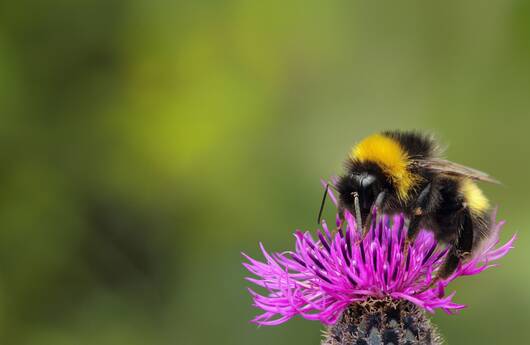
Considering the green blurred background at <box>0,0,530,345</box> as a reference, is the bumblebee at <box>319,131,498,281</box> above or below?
below

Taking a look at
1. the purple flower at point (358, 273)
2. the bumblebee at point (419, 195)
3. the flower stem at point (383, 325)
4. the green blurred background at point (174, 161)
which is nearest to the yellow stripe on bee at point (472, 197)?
the bumblebee at point (419, 195)

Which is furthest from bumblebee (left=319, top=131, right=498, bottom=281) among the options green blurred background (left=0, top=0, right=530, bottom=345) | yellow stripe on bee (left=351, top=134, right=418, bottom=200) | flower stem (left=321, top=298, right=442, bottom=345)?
green blurred background (left=0, top=0, right=530, bottom=345)

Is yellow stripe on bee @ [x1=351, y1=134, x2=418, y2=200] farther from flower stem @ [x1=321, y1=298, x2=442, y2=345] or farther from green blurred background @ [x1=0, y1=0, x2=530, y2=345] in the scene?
green blurred background @ [x1=0, y1=0, x2=530, y2=345]

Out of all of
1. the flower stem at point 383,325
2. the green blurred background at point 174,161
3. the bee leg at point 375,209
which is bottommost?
the flower stem at point 383,325

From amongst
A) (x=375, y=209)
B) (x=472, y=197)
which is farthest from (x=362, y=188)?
(x=472, y=197)

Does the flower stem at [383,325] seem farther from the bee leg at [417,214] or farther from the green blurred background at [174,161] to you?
the green blurred background at [174,161]

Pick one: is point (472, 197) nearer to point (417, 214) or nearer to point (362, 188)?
point (417, 214)

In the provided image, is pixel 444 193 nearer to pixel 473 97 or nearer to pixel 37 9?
pixel 473 97

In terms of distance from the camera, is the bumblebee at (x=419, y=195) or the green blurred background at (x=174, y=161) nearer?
the bumblebee at (x=419, y=195)
